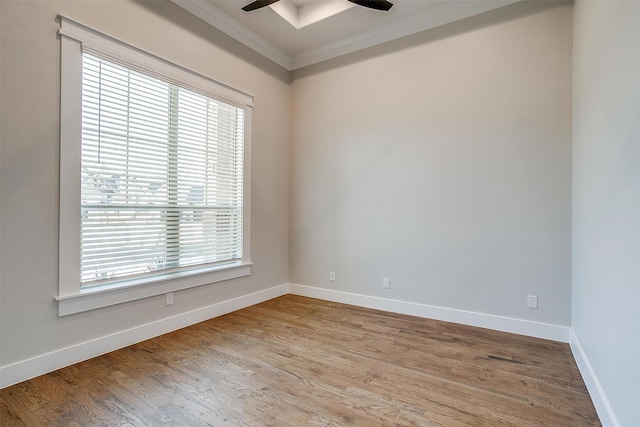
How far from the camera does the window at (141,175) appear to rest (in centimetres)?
218

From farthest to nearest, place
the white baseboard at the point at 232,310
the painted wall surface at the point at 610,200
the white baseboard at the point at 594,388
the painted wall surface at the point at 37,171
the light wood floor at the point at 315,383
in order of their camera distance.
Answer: the white baseboard at the point at 232,310 → the painted wall surface at the point at 37,171 → the light wood floor at the point at 315,383 → the white baseboard at the point at 594,388 → the painted wall surface at the point at 610,200

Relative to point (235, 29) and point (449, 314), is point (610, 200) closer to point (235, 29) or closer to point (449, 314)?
point (449, 314)

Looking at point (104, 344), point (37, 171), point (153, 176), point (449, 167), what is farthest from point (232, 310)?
point (449, 167)

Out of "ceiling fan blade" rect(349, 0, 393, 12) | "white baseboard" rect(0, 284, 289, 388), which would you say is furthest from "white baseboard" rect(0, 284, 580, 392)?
"ceiling fan blade" rect(349, 0, 393, 12)

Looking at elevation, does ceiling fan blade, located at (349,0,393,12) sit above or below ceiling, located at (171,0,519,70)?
below

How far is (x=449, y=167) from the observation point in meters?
3.12

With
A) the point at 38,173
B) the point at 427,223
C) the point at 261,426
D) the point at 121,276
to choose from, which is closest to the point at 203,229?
the point at 121,276

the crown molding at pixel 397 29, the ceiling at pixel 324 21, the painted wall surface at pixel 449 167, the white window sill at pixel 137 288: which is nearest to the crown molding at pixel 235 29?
the ceiling at pixel 324 21

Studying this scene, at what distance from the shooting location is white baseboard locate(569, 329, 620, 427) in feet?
4.82

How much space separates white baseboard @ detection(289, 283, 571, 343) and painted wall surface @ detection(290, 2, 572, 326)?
69 millimetres

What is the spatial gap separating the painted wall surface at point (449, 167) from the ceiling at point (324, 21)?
0.48 ft

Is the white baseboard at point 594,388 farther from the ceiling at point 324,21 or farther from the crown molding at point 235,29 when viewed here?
the crown molding at point 235,29

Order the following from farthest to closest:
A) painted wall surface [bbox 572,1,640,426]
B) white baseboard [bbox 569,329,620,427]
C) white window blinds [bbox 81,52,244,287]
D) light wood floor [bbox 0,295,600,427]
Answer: white window blinds [bbox 81,52,244,287]
light wood floor [bbox 0,295,600,427]
white baseboard [bbox 569,329,620,427]
painted wall surface [bbox 572,1,640,426]

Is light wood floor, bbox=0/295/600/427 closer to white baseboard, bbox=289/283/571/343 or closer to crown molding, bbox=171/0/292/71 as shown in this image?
white baseboard, bbox=289/283/571/343
